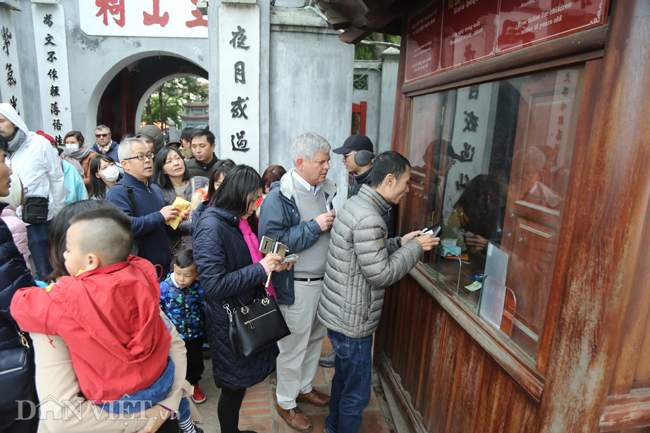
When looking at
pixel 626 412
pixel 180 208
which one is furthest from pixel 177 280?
pixel 626 412

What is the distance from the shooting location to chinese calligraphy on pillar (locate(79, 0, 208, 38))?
313 inches

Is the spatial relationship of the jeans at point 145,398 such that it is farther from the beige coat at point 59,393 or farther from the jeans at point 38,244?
the jeans at point 38,244

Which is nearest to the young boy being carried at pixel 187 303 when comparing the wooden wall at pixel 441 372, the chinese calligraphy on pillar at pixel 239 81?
the wooden wall at pixel 441 372

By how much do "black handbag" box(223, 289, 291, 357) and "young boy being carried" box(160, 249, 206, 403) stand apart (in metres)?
0.71

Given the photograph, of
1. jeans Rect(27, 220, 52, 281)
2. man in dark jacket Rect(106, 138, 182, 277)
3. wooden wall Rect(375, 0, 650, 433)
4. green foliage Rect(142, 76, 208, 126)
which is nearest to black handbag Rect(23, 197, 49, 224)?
jeans Rect(27, 220, 52, 281)

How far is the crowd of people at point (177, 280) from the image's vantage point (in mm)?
1309

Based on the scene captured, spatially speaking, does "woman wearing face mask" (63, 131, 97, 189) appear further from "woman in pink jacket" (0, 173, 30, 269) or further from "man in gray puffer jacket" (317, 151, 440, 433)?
"man in gray puffer jacket" (317, 151, 440, 433)

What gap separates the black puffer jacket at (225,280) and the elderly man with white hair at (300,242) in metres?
0.31

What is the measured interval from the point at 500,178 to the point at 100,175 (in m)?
3.50

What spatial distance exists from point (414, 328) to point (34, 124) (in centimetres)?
919

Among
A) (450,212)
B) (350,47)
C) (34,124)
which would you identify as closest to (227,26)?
(350,47)

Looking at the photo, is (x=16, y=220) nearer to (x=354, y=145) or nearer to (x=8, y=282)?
(x=8, y=282)

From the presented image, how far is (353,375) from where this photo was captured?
216 centimetres

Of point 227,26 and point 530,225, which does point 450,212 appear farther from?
point 227,26
